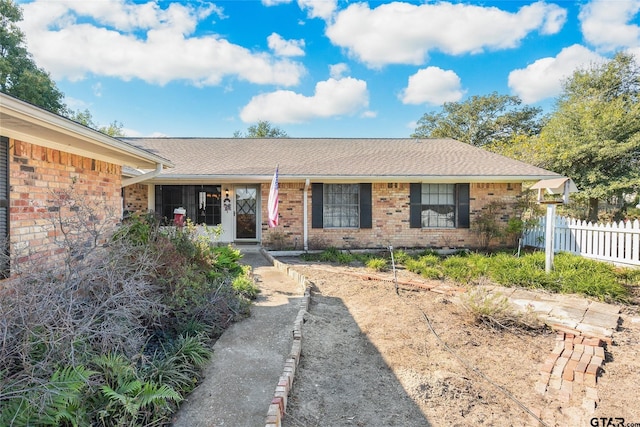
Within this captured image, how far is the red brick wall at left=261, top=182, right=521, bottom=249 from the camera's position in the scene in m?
10.3

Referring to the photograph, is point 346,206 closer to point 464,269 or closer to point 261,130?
point 464,269

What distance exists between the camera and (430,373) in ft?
11.5

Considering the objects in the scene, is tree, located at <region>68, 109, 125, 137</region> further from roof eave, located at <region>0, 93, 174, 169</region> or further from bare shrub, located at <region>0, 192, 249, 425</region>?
bare shrub, located at <region>0, 192, 249, 425</region>

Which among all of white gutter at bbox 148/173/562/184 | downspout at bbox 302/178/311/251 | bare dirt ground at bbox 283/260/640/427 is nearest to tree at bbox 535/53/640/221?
white gutter at bbox 148/173/562/184

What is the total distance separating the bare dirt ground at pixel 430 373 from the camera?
2.86m

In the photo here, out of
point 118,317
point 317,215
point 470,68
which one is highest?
point 470,68

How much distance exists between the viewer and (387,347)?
407 cm

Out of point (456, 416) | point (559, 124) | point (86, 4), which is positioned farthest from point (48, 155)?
point (559, 124)

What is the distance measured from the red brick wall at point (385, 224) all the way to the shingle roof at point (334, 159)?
23.2 inches

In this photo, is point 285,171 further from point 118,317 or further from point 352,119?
point 352,119

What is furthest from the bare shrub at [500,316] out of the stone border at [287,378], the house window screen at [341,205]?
the house window screen at [341,205]

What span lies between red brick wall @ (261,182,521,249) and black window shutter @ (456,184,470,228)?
0.19 metres

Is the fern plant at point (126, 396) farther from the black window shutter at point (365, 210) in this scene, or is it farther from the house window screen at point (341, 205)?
the black window shutter at point (365, 210)

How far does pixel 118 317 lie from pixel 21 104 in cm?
188
